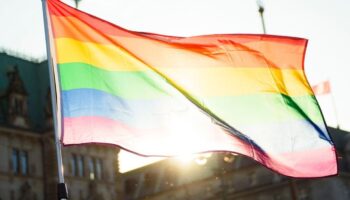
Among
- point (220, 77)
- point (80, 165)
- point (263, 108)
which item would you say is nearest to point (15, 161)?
point (80, 165)

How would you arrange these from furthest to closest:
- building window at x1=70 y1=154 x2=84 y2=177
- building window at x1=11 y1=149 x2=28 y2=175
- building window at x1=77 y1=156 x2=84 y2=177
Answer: building window at x1=77 y1=156 x2=84 y2=177 < building window at x1=70 y1=154 x2=84 y2=177 < building window at x1=11 y1=149 x2=28 y2=175

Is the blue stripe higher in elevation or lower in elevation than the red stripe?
higher

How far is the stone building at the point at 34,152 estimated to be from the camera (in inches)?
1772

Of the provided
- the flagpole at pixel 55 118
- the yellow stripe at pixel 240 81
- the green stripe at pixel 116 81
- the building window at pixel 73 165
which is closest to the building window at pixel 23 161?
the building window at pixel 73 165

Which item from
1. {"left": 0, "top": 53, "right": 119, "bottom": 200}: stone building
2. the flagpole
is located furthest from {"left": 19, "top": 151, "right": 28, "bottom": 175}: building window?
the flagpole

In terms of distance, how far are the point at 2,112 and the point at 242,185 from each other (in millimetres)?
30860

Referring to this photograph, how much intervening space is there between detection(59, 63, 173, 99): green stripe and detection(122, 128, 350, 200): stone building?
148 ft

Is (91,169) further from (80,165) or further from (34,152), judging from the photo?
(34,152)

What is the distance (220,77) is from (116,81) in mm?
2040

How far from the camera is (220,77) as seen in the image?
39.0 feet

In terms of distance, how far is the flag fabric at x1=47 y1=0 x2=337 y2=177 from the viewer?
10.5m

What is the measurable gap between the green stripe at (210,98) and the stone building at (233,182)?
44116 millimetres

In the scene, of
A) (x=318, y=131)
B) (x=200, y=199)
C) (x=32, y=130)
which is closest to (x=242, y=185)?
(x=200, y=199)

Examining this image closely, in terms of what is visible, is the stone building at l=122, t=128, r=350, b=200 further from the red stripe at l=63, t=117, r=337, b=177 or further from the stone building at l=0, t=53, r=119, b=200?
the red stripe at l=63, t=117, r=337, b=177
